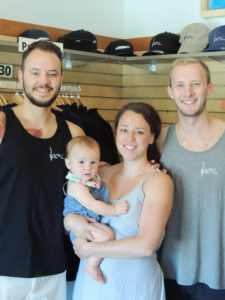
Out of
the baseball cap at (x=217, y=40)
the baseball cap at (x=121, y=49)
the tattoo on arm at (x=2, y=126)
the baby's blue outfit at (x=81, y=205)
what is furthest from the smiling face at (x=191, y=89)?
the baseball cap at (x=121, y=49)

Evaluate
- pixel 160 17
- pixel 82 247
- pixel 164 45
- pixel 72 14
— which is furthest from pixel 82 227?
pixel 160 17

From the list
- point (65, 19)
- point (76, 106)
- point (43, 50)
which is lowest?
point (76, 106)

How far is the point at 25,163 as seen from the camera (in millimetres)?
2207

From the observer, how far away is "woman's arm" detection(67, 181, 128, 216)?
2113 millimetres

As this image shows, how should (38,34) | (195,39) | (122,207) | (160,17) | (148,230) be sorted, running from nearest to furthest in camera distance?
(148,230) → (122,207) → (38,34) → (195,39) → (160,17)

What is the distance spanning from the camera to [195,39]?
147 inches

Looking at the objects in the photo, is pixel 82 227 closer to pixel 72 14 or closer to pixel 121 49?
pixel 121 49

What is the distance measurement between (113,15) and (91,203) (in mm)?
3166

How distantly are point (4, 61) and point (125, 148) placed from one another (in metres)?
1.96

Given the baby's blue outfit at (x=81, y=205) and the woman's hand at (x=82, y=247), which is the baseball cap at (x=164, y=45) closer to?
the baby's blue outfit at (x=81, y=205)

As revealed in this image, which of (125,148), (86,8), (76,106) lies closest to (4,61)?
(76,106)

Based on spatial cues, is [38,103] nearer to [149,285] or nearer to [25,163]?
[25,163]

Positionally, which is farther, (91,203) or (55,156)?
(55,156)

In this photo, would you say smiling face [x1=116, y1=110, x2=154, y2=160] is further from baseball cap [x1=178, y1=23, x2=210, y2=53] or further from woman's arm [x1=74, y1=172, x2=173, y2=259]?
baseball cap [x1=178, y1=23, x2=210, y2=53]
